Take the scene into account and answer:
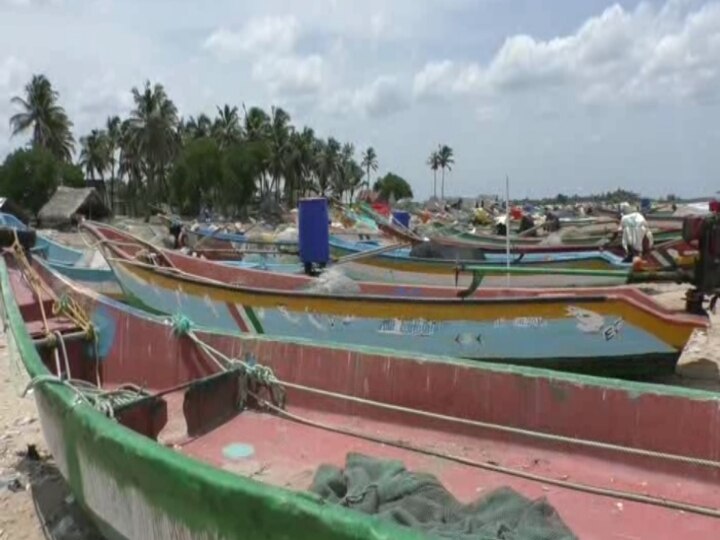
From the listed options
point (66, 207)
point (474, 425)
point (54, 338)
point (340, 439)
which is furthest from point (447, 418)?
point (66, 207)

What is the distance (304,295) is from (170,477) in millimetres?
4938

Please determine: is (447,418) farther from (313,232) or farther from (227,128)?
(227,128)

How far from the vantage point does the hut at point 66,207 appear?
4488cm

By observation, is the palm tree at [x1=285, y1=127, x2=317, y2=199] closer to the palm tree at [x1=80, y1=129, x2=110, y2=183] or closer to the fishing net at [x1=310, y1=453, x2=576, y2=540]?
the palm tree at [x1=80, y1=129, x2=110, y2=183]

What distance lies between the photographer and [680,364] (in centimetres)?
788

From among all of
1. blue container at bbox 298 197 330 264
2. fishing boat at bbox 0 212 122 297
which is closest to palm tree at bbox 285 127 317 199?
fishing boat at bbox 0 212 122 297

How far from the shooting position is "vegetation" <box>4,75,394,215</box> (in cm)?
5469

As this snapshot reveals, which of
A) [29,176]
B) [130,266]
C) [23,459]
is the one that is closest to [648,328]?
[23,459]

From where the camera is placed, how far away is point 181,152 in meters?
57.2

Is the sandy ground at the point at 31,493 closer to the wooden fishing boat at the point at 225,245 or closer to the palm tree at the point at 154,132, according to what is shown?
the wooden fishing boat at the point at 225,245

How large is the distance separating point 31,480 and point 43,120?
183ft

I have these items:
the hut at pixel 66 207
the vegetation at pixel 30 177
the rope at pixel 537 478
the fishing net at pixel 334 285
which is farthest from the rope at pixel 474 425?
the vegetation at pixel 30 177

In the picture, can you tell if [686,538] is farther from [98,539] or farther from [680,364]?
[680,364]

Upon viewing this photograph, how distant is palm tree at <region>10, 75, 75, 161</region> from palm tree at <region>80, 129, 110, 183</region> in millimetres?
6763
